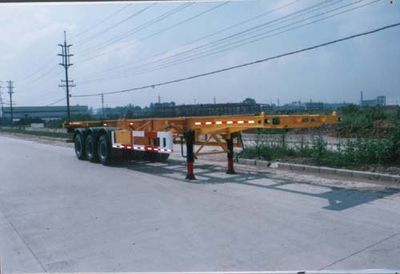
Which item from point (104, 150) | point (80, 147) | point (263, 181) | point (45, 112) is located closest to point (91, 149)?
point (104, 150)

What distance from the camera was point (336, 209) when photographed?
294 inches

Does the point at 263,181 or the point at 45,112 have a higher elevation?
the point at 45,112

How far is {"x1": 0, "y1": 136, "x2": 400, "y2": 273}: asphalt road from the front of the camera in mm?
5168

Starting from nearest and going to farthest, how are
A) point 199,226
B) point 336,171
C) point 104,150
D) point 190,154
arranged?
point 199,226, point 336,171, point 190,154, point 104,150

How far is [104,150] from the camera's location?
51.7 feet

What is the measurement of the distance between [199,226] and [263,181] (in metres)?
4.26

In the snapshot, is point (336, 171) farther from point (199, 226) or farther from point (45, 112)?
point (45, 112)

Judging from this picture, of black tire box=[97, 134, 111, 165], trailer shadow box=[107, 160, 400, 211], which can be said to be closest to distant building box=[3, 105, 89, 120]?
black tire box=[97, 134, 111, 165]

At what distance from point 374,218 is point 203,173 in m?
6.21

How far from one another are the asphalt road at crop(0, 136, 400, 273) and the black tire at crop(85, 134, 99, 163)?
5.01 m

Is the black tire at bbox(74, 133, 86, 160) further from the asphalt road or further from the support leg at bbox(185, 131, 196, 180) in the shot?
the support leg at bbox(185, 131, 196, 180)

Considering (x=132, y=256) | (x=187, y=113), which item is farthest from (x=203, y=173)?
(x=132, y=256)

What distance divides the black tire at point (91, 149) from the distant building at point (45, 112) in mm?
34680

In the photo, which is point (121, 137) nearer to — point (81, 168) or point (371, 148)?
point (81, 168)
